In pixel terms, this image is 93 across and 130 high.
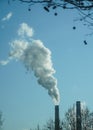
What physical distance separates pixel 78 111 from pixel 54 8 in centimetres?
3309

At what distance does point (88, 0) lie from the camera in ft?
21.3

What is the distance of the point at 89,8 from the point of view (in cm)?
652

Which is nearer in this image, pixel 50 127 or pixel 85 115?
pixel 85 115

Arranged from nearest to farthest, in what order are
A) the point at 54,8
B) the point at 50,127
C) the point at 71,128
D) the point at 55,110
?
the point at 54,8 < the point at 55,110 < the point at 71,128 < the point at 50,127

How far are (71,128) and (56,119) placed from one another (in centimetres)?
1843

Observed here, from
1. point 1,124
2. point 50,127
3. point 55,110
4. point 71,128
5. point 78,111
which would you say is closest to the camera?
point 78,111

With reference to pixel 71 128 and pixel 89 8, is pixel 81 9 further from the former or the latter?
pixel 71 128

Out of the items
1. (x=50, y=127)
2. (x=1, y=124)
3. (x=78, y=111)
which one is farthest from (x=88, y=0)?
(x=1, y=124)

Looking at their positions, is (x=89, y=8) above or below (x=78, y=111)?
below

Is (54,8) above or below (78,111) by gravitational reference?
below

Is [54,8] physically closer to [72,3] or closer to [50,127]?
[72,3]

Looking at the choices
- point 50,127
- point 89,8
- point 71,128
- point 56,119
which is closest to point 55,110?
point 56,119

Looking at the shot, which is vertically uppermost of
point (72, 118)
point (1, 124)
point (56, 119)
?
point (1, 124)

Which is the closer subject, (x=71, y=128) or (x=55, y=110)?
(x=55, y=110)
